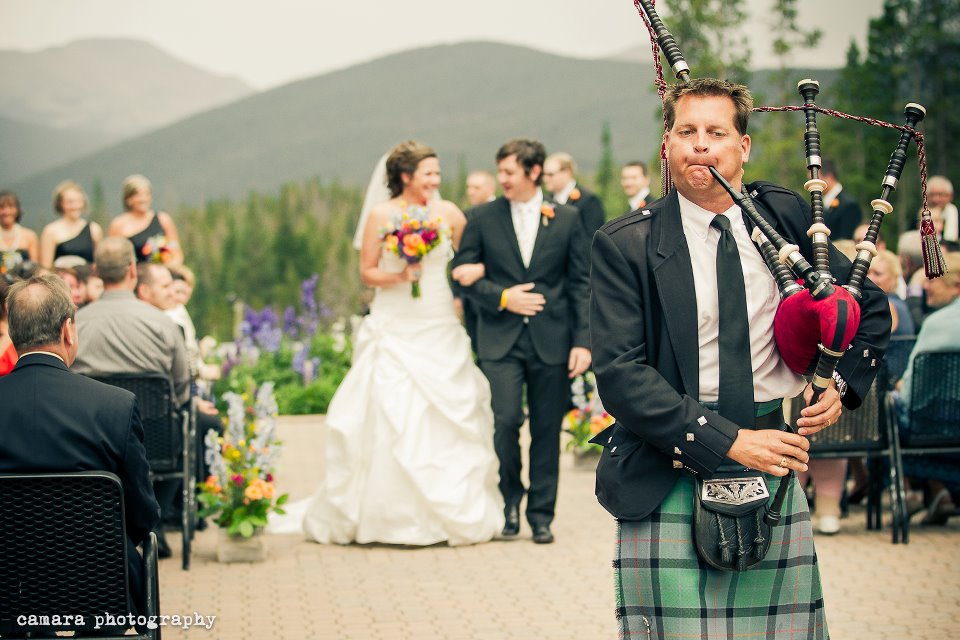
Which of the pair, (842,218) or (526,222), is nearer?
(526,222)

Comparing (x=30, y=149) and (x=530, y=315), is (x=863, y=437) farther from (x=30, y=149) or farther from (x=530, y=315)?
(x=30, y=149)

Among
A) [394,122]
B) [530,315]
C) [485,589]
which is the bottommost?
[485,589]

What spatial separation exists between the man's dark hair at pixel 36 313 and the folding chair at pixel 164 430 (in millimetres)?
2746

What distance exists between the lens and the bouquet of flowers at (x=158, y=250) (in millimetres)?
10695

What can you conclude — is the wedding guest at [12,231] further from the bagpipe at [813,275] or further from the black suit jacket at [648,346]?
the bagpipe at [813,275]

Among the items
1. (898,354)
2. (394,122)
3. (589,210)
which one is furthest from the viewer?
(394,122)

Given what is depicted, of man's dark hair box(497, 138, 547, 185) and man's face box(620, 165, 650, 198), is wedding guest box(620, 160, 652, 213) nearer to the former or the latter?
man's face box(620, 165, 650, 198)

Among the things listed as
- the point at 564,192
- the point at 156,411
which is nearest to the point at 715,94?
the point at 156,411

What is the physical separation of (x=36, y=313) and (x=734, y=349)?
2229 mm

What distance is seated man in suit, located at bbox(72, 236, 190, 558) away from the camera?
712 centimetres

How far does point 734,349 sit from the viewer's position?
3.34 meters

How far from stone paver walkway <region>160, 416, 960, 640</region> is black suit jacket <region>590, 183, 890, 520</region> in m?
2.62

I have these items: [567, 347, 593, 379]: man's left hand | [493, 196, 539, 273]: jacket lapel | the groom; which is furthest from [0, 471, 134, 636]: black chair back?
[493, 196, 539, 273]: jacket lapel

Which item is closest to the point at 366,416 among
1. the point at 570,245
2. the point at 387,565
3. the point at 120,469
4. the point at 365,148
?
the point at 387,565
